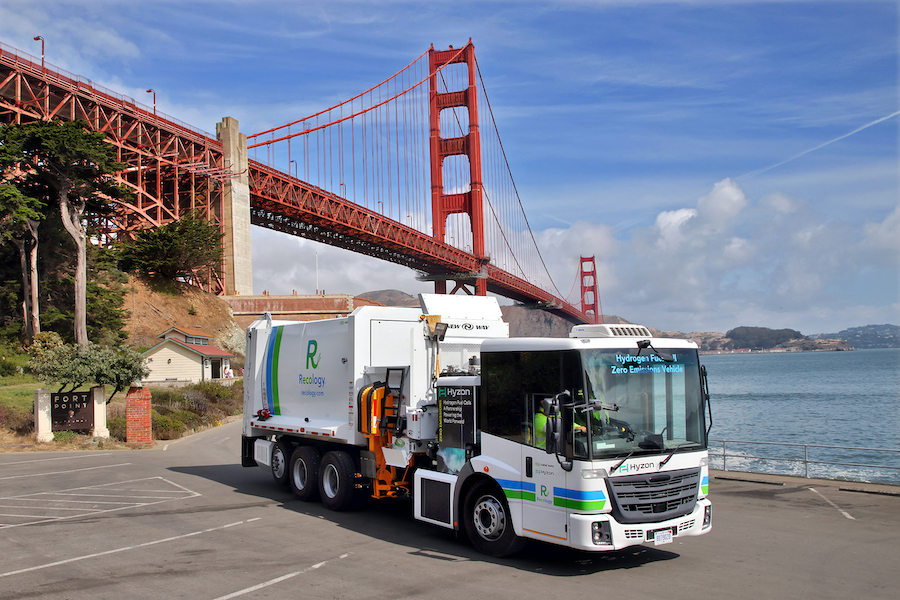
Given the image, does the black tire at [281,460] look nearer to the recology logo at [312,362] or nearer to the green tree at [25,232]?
the recology logo at [312,362]

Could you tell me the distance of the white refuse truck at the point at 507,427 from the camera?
24.0 feet

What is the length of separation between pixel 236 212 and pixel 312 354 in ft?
153

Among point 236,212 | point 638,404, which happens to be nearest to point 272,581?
point 638,404

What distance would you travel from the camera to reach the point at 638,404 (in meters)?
7.62

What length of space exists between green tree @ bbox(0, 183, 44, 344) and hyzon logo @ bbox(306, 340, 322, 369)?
25637 millimetres

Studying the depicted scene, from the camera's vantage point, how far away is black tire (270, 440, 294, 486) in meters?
12.8

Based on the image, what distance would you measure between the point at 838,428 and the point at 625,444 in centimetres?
3899

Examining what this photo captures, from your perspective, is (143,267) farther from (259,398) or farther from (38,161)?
(259,398)

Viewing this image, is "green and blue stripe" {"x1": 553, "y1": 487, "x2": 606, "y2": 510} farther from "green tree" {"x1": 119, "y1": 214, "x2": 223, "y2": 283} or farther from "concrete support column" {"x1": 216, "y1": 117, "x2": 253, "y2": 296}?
"concrete support column" {"x1": 216, "y1": 117, "x2": 253, "y2": 296}

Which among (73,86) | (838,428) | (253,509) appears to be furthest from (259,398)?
(73,86)

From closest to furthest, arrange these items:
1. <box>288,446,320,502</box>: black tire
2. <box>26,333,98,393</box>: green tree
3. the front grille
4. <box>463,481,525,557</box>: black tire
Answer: the front grille < <box>463,481,525,557</box>: black tire < <box>288,446,320,502</box>: black tire < <box>26,333,98,393</box>: green tree

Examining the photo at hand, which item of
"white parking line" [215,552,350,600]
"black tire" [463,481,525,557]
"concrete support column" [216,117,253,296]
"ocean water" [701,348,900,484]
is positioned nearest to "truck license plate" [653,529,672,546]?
"black tire" [463,481,525,557]

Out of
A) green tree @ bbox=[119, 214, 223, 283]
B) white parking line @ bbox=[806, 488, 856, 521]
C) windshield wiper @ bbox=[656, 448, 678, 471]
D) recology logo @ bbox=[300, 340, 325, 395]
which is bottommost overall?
white parking line @ bbox=[806, 488, 856, 521]

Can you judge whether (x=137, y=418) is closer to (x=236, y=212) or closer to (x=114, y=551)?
(x=114, y=551)
